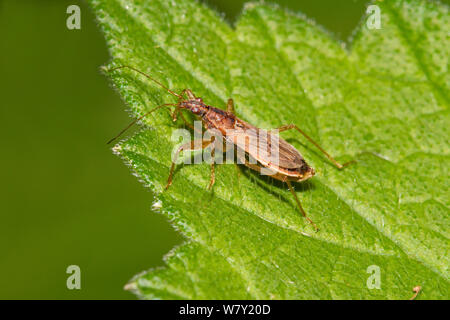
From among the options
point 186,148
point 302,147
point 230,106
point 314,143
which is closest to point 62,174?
point 186,148

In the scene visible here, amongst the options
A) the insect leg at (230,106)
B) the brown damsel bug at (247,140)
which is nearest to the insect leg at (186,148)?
the brown damsel bug at (247,140)

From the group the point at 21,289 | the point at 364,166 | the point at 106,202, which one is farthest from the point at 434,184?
the point at 21,289

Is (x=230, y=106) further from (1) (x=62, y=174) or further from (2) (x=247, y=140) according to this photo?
(1) (x=62, y=174)

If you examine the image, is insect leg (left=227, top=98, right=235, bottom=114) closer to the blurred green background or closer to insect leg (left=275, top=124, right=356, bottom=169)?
insect leg (left=275, top=124, right=356, bottom=169)

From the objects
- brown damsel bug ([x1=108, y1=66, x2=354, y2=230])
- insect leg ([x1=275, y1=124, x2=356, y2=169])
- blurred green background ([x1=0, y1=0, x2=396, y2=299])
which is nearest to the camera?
brown damsel bug ([x1=108, y1=66, x2=354, y2=230])

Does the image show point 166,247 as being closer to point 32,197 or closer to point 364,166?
point 32,197

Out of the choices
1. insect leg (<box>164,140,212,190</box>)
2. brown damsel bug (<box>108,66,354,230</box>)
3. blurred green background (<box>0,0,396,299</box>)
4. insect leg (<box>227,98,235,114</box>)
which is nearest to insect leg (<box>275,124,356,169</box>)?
brown damsel bug (<box>108,66,354,230</box>)
